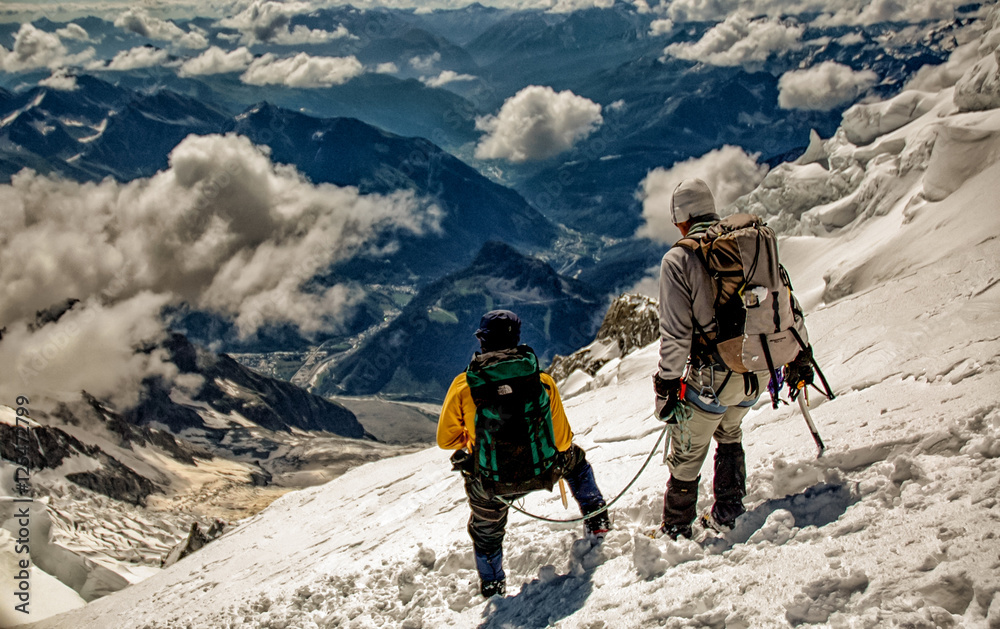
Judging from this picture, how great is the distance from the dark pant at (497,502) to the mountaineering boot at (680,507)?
0.96 metres

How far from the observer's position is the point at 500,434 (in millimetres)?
6227

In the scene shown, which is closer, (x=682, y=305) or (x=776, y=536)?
(x=776, y=536)

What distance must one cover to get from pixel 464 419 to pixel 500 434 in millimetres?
456

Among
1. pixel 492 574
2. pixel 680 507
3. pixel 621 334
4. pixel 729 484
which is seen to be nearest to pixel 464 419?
pixel 492 574

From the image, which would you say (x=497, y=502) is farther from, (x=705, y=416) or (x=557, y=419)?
(x=705, y=416)

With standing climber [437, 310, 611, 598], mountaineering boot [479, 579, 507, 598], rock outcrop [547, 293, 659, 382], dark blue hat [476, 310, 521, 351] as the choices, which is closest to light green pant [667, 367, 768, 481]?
standing climber [437, 310, 611, 598]

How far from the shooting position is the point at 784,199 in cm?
8981

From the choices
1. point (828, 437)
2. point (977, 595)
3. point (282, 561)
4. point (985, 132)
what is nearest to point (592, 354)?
point (985, 132)

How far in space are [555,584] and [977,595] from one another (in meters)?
4.00

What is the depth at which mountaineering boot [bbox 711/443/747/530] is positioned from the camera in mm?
6055

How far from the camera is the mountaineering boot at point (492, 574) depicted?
22.4ft

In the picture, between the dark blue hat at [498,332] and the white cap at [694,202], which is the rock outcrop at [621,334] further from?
the white cap at [694,202]

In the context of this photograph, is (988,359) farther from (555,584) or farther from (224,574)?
(224,574)

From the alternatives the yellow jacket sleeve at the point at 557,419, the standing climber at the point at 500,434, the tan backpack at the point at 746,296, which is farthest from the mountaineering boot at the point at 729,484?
the yellow jacket sleeve at the point at 557,419
